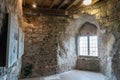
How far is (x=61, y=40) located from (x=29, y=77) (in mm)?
1890

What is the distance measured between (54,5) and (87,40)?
2.29 meters

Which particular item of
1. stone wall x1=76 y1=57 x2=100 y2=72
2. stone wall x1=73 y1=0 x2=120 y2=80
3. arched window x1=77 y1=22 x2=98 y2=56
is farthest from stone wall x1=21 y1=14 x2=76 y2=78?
stone wall x1=73 y1=0 x2=120 y2=80

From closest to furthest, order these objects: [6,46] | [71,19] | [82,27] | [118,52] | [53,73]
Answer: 1. [6,46]
2. [118,52]
3. [53,73]
4. [71,19]
5. [82,27]

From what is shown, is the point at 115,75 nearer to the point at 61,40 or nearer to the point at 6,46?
the point at 61,40

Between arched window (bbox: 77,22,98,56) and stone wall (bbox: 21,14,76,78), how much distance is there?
3.33 feet

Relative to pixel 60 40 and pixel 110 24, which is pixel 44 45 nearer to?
pixel 60 40

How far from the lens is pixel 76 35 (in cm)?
657

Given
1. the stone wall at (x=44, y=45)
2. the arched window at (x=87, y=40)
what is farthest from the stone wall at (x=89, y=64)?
the stone wall at (x=44, y=45)

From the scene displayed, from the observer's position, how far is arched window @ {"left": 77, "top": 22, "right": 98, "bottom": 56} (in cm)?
614

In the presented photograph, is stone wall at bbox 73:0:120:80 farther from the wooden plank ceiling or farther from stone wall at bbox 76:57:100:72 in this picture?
stone wall at bbox 76:57:100:72

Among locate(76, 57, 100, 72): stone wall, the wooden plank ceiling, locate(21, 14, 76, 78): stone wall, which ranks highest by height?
the wooden plank ceiling

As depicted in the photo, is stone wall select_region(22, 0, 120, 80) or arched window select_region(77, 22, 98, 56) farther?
arched window select_region(77, 22, 98, 56)

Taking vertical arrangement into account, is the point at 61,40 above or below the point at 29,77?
above

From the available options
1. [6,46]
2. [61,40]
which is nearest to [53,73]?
[61,40]
